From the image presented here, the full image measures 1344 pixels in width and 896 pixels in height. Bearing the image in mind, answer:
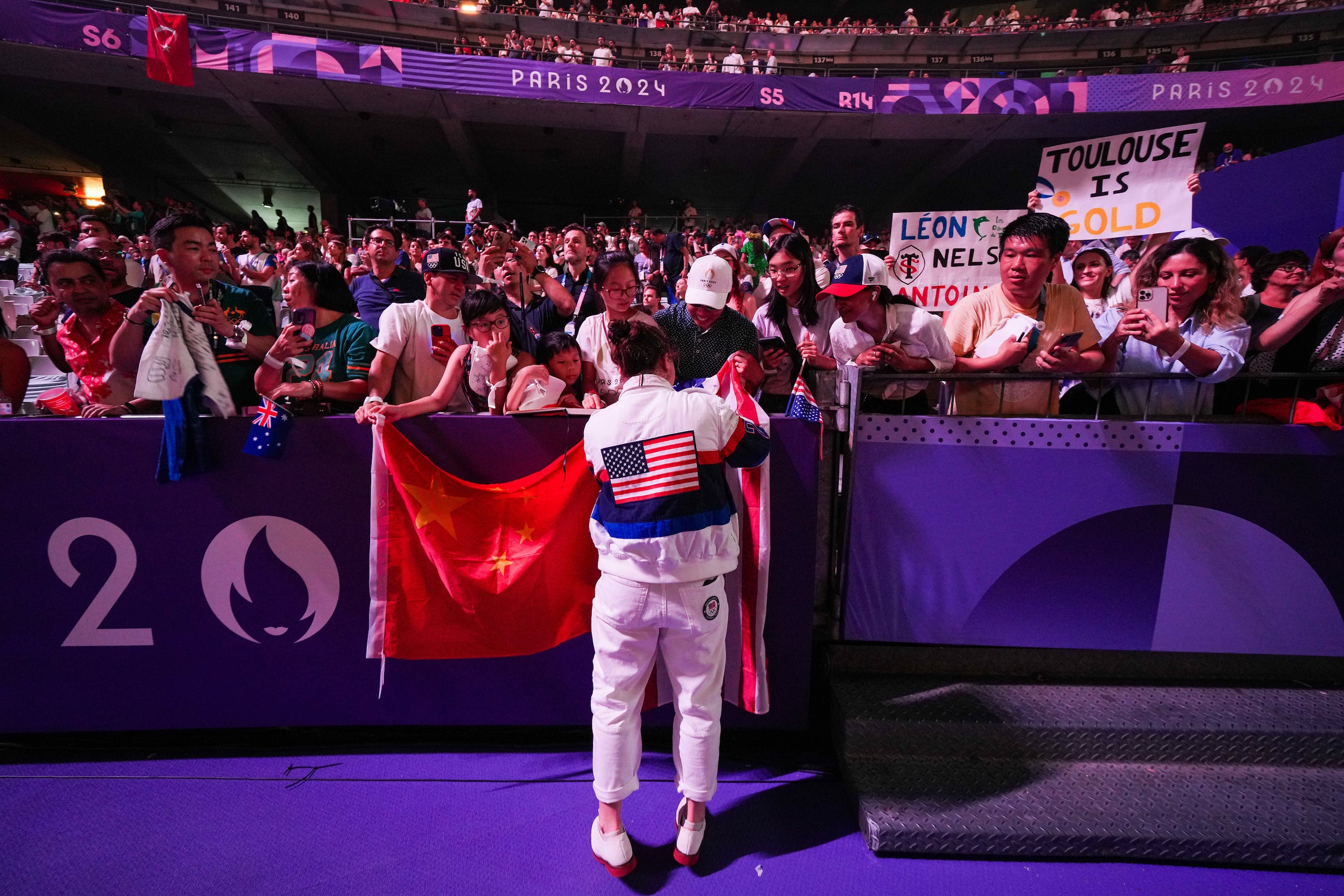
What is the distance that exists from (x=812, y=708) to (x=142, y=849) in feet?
8.80

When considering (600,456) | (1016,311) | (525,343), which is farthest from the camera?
(525,343)

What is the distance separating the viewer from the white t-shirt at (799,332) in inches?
127

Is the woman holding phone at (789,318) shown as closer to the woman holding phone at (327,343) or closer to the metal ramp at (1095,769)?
the metal ramp at (1095,769)

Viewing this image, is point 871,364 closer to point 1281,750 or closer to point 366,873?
point 1281,750

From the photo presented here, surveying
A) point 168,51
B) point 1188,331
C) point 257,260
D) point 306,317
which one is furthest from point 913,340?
point 168,51

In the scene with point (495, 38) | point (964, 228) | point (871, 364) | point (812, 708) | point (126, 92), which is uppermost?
point (495, 38)

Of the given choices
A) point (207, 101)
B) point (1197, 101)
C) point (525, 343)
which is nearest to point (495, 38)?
point (207, 101)

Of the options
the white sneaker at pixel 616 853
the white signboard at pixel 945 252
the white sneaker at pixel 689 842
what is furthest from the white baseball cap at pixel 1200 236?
the white sneaker at pixel 616 853

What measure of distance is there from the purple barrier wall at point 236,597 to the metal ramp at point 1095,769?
0.47m

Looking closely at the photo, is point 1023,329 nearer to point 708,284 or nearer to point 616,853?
point 708,284

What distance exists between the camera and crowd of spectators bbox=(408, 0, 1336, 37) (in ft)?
64.3

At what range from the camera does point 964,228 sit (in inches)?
179

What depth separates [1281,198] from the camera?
4359mm

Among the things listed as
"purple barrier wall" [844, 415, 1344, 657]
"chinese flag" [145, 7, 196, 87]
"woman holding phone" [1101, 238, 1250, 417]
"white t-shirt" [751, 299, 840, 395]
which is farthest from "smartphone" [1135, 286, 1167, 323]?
"chinese flag" [145, 7, 196, 87]
